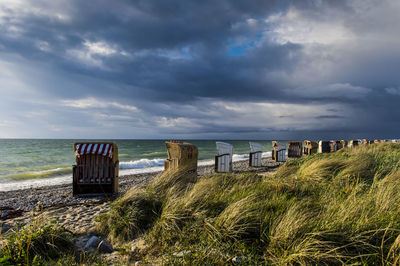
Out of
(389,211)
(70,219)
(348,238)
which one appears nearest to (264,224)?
A: (348,238)

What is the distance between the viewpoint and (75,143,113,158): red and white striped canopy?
24.5 feet

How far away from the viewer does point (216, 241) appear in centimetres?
271

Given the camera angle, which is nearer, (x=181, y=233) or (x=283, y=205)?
(x=181, y=233)

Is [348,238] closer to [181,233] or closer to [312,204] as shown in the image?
[312,204]

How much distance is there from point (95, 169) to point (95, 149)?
0.67 m

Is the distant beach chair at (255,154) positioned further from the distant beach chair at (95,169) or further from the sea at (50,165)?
the distant beach chair at (95,169)

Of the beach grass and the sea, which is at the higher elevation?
the beach grass

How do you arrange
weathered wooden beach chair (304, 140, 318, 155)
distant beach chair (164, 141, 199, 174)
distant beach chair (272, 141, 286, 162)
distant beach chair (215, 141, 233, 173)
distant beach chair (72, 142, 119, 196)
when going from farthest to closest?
weathered wooden beach chair (304, 140, 318, 155) < distant beach chair (272, 141, 286, 162) < distant beach chair (215, 141, 233, 173) < distant beach chair (164, 141, 199, 174) < distant beach chair (72, 142, 119, 196)

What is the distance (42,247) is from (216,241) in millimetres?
2273

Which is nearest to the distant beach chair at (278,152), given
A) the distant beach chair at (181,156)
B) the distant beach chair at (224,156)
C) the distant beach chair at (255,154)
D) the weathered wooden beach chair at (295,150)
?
the weathered wooden beach chair at (295,150)

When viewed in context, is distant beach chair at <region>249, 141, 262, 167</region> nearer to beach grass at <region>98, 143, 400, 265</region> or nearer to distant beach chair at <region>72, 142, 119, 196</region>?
distant beach chair at <region>72, 142, 119, 196</region>

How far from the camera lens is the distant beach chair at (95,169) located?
24.5ft

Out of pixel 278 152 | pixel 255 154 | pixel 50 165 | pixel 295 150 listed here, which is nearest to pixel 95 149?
pixel 255 154

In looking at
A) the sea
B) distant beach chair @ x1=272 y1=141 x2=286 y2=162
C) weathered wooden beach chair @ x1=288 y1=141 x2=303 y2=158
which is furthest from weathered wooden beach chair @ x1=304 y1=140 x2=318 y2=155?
the sea
